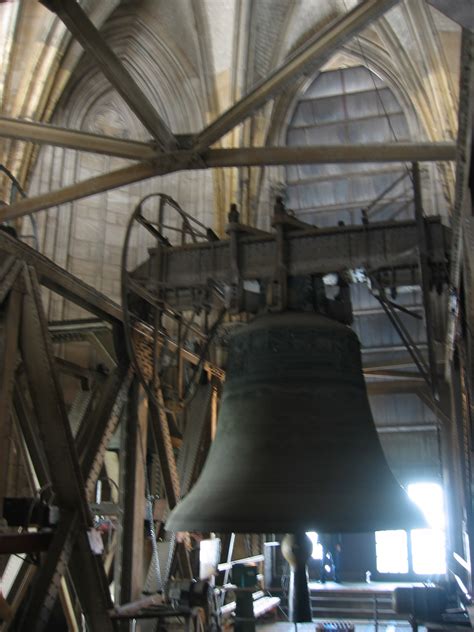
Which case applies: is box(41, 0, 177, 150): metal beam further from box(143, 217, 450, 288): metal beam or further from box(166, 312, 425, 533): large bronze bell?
box(166, 312, 425, 533): large bronze bell

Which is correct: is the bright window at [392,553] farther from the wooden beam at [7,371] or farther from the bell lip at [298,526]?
the bell lip at [298,526]

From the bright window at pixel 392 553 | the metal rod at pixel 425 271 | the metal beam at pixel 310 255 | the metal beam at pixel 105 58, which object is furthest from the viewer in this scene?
the bright window at pixel 392 553

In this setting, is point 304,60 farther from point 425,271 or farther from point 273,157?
point 425,271

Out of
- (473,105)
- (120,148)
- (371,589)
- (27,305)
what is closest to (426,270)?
(473,105)

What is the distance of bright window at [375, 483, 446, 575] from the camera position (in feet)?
55.6

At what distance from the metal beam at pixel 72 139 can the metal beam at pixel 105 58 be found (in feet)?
0.66

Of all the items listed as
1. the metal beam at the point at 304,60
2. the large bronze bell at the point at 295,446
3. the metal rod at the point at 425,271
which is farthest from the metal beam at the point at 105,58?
the metal rod at the point at 425,271

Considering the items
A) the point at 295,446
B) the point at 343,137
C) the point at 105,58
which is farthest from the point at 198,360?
the point at 343,137

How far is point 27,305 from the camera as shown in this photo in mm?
5219

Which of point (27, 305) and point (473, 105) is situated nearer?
point (473, 105)

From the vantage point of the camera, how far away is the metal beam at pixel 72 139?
4.93 metres

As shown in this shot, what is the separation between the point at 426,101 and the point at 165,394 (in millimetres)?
12468

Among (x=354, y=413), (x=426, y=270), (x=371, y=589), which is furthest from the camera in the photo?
(x=371, y=589)

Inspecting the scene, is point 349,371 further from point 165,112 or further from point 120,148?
point 165,112
